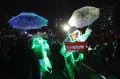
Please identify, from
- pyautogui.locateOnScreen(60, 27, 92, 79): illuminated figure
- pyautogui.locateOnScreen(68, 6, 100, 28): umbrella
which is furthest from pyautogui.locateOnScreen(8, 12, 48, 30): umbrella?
pyautogui.locateOnScreen(60, 27, 92, 79): illuminated figure

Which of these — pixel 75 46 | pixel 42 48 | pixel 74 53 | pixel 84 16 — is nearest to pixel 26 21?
pixel 42 48

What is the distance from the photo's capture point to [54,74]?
13.6 m

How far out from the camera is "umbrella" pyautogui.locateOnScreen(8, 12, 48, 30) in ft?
46.2

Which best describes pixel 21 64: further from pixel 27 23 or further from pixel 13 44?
pixel 27 23

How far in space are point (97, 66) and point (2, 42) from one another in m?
6.76

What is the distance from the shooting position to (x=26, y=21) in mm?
14312

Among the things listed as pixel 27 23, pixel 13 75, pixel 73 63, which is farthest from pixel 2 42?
pixel 27 23

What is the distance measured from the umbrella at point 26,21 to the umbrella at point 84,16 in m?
1.66

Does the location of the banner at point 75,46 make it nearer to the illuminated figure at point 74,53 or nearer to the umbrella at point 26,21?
the illuminated figure at point 74,53

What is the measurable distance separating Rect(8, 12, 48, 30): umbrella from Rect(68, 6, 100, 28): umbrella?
166 cm

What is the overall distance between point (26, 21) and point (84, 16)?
279 cm

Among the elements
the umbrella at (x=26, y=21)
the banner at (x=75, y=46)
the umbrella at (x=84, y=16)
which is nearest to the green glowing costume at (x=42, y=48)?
the banner at (x=75, y=46)

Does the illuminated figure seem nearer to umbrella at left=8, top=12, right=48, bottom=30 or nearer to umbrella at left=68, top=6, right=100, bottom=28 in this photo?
umbrella at left=68, top=6, right=100, bottom=28

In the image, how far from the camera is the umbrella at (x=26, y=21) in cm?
1407
